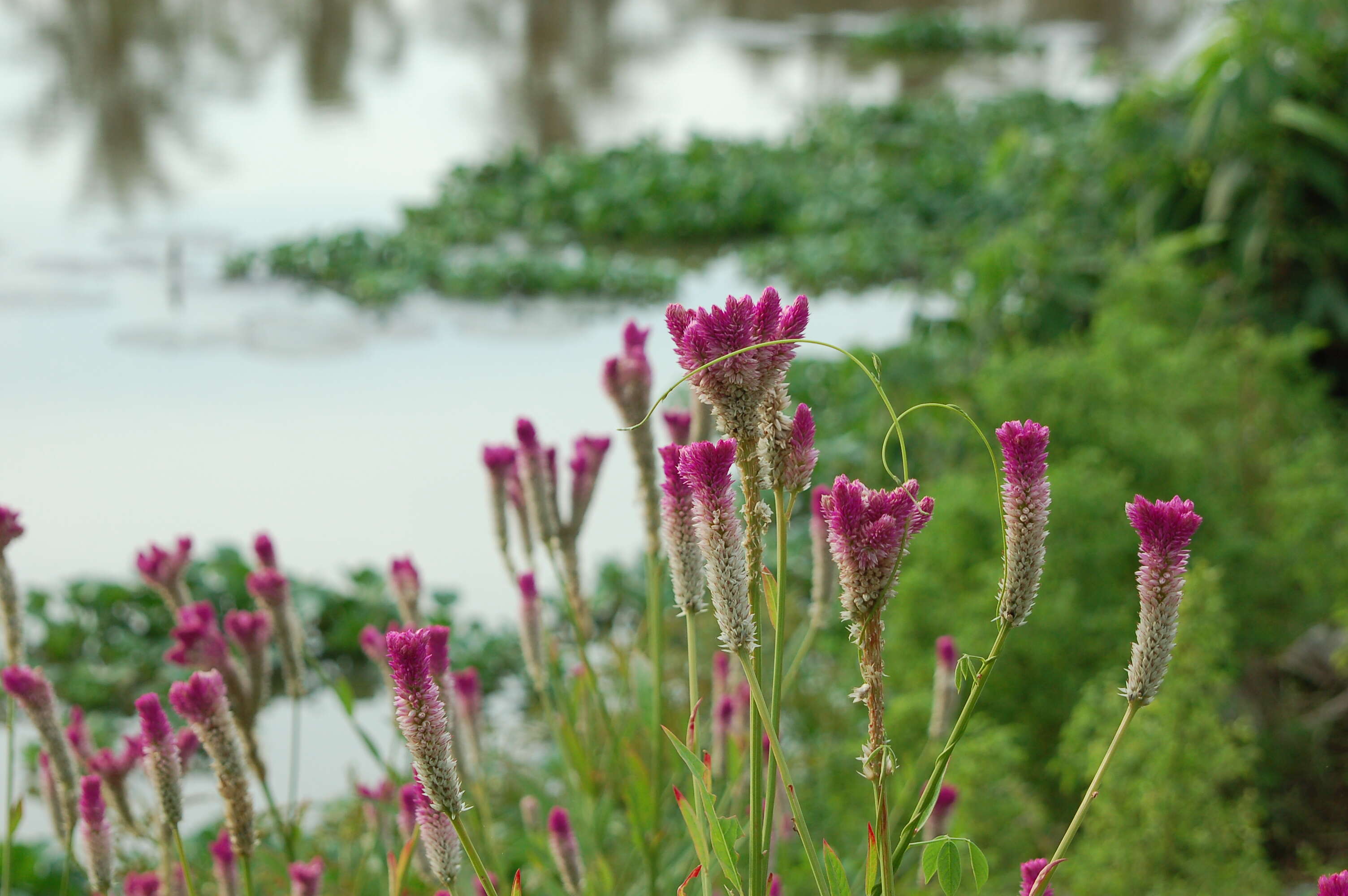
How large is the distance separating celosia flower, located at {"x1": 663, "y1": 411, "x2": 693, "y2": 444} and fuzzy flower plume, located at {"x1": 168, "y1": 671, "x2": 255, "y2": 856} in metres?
0.47

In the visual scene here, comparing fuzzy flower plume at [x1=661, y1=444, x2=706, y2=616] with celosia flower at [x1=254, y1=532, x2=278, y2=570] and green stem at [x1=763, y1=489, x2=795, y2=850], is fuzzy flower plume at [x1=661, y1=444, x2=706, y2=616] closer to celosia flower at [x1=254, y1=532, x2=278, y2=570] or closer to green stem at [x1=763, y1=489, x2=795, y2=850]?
green stem at [x1=763, y1=489, x2=795, y2=850]

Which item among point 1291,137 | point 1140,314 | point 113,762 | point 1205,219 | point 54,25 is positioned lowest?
point 113,762

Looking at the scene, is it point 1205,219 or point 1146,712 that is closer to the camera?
point 1146,712

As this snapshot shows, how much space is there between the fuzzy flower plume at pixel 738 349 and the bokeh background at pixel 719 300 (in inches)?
44.6

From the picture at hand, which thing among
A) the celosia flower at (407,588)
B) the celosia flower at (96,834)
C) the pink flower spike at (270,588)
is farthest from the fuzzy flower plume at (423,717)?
the celosia flower at (407,588)

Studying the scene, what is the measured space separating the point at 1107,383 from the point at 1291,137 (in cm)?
195

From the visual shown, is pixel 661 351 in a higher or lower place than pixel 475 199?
lower

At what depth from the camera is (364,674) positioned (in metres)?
2.80

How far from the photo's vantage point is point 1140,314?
3230 millimetres

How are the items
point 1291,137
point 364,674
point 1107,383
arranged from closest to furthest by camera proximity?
point 1107,383 < point 364,674 < point 1291,137

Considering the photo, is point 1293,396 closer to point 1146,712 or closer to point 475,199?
point 1146,712

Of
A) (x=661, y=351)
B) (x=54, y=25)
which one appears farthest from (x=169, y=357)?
(x=54, y=25)

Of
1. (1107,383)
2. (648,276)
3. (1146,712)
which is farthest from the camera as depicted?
(648,276)

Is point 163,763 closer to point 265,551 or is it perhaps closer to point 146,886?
point 146,886
